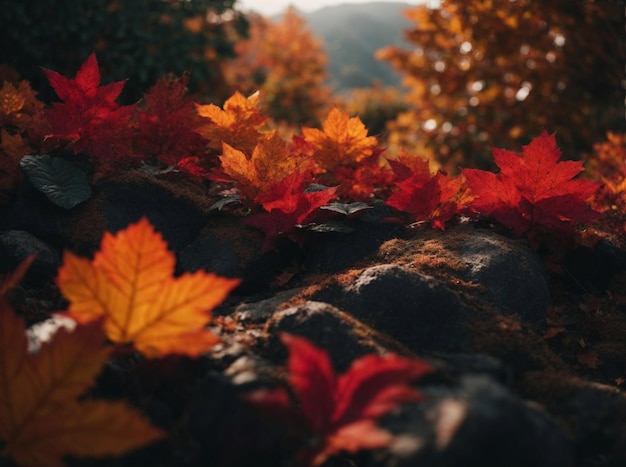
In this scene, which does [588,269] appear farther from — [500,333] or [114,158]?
[114,158]

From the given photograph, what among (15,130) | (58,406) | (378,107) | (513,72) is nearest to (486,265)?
(58,406)

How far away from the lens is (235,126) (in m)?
3.21

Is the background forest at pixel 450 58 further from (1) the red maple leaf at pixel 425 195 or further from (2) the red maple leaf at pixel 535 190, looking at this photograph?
(2) the red maple leaf at pixel 535 190

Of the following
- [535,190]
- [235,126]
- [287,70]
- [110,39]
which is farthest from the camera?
[287,70]

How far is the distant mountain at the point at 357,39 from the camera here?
65137 mm

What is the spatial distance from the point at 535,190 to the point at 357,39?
265 ft

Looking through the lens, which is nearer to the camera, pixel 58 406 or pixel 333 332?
pixel 58 406

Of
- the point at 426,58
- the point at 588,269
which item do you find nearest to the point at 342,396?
the point at 588,269

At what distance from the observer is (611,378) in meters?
2.26

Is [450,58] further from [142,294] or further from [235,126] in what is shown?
[142,294]

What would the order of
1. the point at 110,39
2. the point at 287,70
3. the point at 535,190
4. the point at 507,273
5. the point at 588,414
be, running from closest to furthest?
the point at 588,414 → the point at 507,273 → the point at 535,190 → the point at 110,39 → the point at 287,70

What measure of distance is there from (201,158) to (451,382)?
7.43 ft

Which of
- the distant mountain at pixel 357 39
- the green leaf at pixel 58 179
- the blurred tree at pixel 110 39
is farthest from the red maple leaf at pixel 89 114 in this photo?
the distant mountain at pixel 357 39

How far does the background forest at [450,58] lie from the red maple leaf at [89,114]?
223 centimetres
